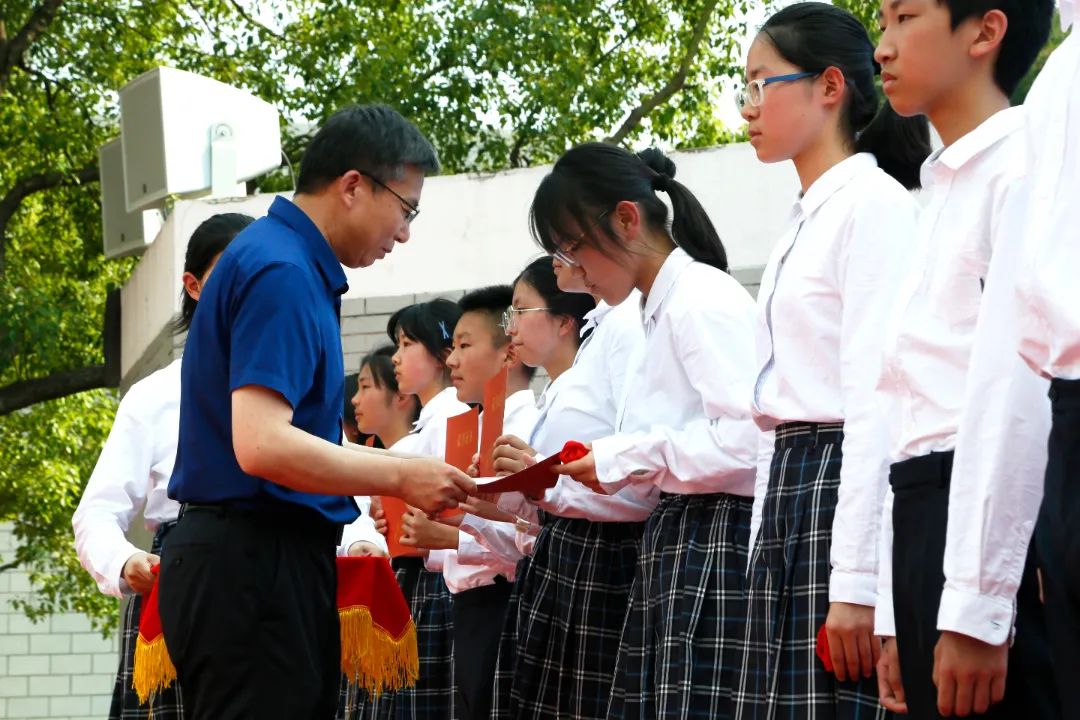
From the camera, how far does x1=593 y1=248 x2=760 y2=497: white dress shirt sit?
3434mm

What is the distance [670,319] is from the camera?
364 cm

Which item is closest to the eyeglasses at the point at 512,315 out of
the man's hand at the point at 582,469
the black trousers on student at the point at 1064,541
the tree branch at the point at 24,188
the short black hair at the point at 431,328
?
the short black hair at the point at 431,328

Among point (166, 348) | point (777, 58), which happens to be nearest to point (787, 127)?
point (777, 58)

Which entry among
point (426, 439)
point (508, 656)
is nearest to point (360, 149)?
point (508, 656)

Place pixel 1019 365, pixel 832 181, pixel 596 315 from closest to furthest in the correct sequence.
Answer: pixel 1019 365
pixel 832 181
pixel 596 315

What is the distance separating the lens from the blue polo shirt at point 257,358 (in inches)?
117

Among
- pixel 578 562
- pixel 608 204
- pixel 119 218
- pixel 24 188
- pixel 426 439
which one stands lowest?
pixel 578 562

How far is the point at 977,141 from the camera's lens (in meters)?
2.42

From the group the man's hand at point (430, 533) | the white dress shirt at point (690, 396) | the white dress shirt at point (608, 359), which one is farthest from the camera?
the man's hand at point (430, 533)

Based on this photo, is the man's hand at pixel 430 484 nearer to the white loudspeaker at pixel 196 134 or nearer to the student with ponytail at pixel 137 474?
the student with ponytail at pixel 137 474

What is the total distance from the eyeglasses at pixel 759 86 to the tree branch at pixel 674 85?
11.6 meters

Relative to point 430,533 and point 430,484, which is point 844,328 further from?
point 430,533

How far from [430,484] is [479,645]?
1.72 m

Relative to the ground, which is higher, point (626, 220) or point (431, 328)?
A: point (431, 328)
